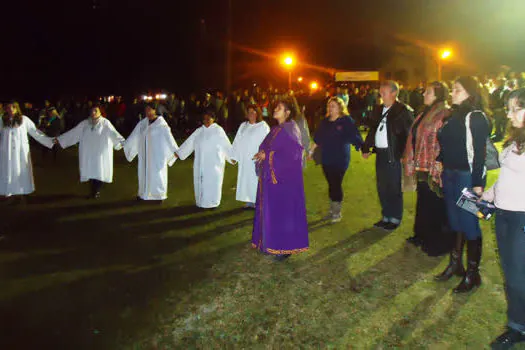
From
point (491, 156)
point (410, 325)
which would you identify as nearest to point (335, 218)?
point (491, 156)

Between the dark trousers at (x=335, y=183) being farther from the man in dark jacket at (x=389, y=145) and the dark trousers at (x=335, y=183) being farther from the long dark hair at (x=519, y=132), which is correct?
the long dark hair at (x=519, y=132)

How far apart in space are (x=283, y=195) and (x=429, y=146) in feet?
5.53

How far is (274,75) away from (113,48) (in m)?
14.7

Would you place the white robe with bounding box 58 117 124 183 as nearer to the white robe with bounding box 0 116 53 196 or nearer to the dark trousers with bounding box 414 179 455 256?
the white robe with bounding box 0 116 53 196

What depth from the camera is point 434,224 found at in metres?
6.14

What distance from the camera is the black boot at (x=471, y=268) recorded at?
494 centimetres

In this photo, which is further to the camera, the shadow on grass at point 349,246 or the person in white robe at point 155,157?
the person in white robe at point 155,157

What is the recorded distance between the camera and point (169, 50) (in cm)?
3316

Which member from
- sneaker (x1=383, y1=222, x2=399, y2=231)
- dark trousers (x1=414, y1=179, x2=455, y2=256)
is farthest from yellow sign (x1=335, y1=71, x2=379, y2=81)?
dark trousers (x1=414, y1=179, x2=455, y2=256)

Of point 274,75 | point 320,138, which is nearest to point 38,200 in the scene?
point 320,138

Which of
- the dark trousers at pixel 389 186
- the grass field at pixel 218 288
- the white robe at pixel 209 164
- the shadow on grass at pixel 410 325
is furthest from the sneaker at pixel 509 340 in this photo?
the white robe at pixel 209 164

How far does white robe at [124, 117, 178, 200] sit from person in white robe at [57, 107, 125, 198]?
0.72 metres

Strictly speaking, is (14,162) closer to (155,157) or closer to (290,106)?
(155,157)

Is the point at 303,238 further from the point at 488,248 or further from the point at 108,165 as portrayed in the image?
the point at 108,165
